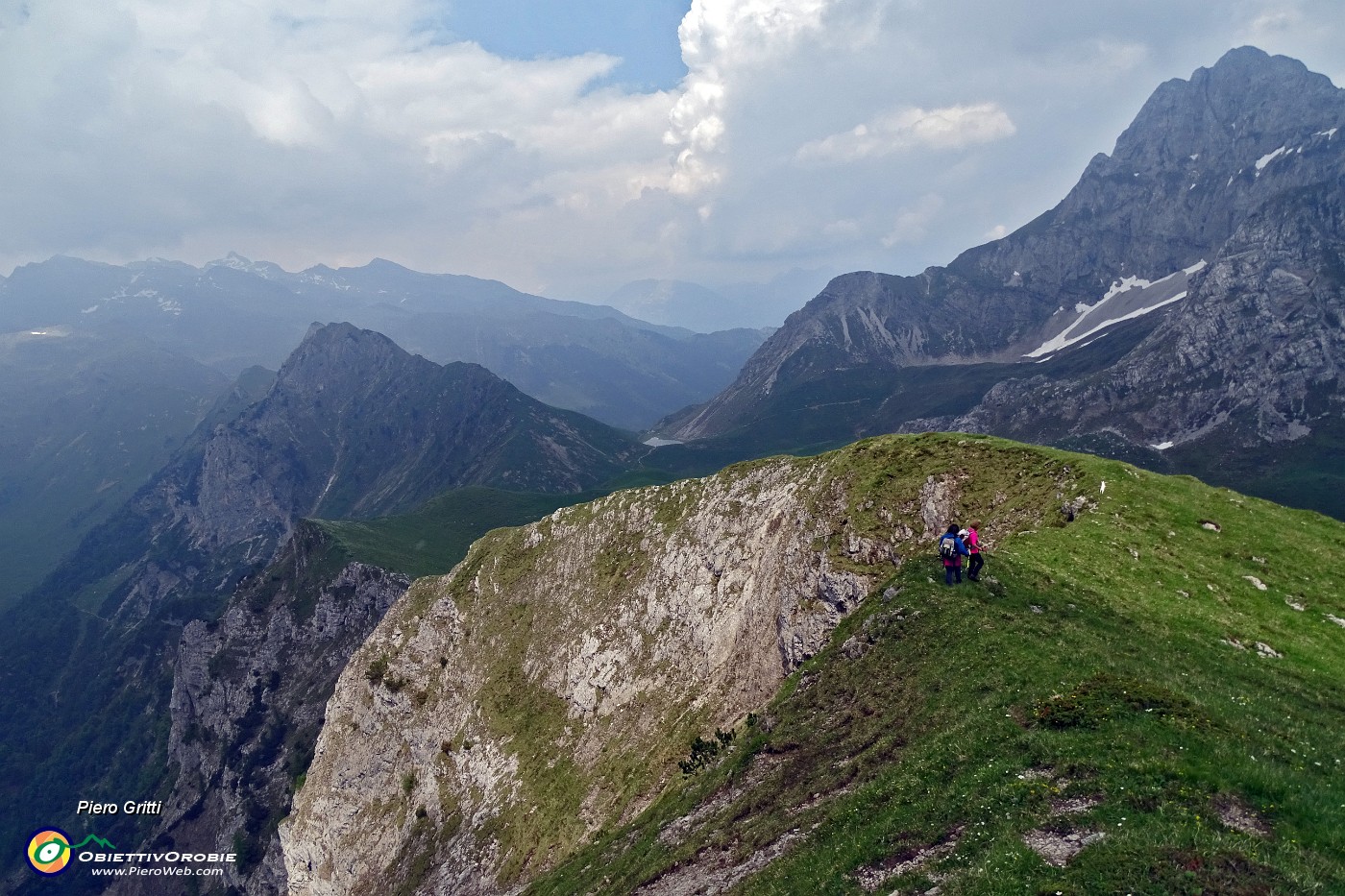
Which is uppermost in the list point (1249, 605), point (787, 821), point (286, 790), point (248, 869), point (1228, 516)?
point (1228, 516)

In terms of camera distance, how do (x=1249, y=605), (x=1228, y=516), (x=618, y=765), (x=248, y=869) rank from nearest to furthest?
(x=1249, y=605), (x=1228, y=516), (x=618, y=765), (x=248, y=869)

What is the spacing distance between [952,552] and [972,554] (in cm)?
125

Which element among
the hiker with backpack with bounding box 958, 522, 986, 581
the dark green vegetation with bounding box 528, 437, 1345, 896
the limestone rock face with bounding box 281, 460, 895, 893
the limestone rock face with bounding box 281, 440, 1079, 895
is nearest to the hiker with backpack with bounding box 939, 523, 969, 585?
the hiker with backpack with bounding box 958, 522, 986, 581

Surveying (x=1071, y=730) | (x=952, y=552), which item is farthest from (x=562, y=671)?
(x=1071, y=730)

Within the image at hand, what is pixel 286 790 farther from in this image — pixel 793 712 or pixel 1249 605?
pixel 1249 605

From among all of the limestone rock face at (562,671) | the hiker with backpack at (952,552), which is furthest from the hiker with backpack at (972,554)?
the limestone rock face at (562,671)

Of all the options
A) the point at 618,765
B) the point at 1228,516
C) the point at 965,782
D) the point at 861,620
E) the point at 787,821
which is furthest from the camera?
the point at 618,765

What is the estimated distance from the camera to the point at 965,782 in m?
21.7

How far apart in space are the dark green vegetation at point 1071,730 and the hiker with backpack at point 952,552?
918 millimetres

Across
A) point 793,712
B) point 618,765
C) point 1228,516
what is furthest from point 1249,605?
point 618,765

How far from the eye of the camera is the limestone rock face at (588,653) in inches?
2303

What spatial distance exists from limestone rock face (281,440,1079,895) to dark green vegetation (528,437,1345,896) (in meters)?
7.50

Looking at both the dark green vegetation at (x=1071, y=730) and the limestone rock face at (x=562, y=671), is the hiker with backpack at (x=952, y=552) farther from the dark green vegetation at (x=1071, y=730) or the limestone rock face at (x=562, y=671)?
the limestone rock face at (x=562, y=671)

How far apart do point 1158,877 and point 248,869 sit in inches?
9278
